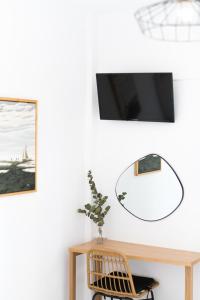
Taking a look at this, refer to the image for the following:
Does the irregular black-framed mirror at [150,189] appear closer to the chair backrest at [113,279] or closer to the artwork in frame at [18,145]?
the chair backrest at [113,279]

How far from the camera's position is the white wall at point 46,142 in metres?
3.20

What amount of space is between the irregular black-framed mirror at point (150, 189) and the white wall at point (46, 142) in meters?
0.34

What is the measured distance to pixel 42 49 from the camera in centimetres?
346

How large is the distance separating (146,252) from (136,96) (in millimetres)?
1095

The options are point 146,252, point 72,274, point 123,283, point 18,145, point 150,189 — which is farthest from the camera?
point 150,189

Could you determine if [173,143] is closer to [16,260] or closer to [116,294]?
[116,294]

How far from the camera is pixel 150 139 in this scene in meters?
3.82

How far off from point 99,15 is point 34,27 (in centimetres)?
79

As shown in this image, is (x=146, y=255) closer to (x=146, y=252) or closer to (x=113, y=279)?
(x=146, y=252)

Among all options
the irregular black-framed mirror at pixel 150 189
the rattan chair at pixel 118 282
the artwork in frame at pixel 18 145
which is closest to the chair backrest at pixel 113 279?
the rattan chair at pixel 118 282

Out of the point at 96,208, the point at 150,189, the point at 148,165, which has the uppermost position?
the point at 148,165

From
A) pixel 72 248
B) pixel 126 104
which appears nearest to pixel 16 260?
pixel 72 248

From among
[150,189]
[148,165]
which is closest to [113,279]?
[150,189]

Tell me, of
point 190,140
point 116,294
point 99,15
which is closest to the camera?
point 116,294
